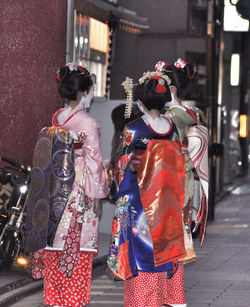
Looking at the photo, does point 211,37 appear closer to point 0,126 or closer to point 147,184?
point 0,126

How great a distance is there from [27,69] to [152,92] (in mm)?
Result: 3992

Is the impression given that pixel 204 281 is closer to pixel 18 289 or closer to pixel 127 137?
pixel 18 289

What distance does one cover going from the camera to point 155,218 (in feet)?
23.7

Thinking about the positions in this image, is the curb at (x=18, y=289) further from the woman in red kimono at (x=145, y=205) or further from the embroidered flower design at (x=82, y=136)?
the embroidered flower design at (x=82, y=136)

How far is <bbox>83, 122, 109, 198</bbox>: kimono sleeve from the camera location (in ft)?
25.6

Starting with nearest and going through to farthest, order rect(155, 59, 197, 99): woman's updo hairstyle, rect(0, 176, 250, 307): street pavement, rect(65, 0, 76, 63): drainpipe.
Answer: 1. rect(0, 176, 250, 307): street pavement
2. rect(155, 59, 197, 99): woman's updo hairstyle
3. rect(65, 0, 76, 63): drainpipe

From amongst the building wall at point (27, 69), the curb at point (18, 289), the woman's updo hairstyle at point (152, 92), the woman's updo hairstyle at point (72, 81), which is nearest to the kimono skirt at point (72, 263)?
the curb at point (18, 289)

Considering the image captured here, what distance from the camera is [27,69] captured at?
1094 cm

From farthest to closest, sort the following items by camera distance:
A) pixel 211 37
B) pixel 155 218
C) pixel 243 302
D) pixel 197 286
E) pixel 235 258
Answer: pixel 211 37 → pixel 235 258 → pixel 197 286 → pixel 243 302 → pixel 155 218

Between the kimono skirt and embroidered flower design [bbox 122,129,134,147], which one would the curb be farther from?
embroidered flower design [bbox 122,129,134,147]

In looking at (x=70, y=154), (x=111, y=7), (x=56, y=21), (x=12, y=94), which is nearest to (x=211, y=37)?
(x=111, y=7)

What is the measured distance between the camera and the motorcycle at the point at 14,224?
31.1ft

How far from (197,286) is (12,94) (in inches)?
126

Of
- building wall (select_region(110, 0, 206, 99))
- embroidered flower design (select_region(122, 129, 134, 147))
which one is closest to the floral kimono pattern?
embroidered flower design (select_region(122, 129, 134, 147))
